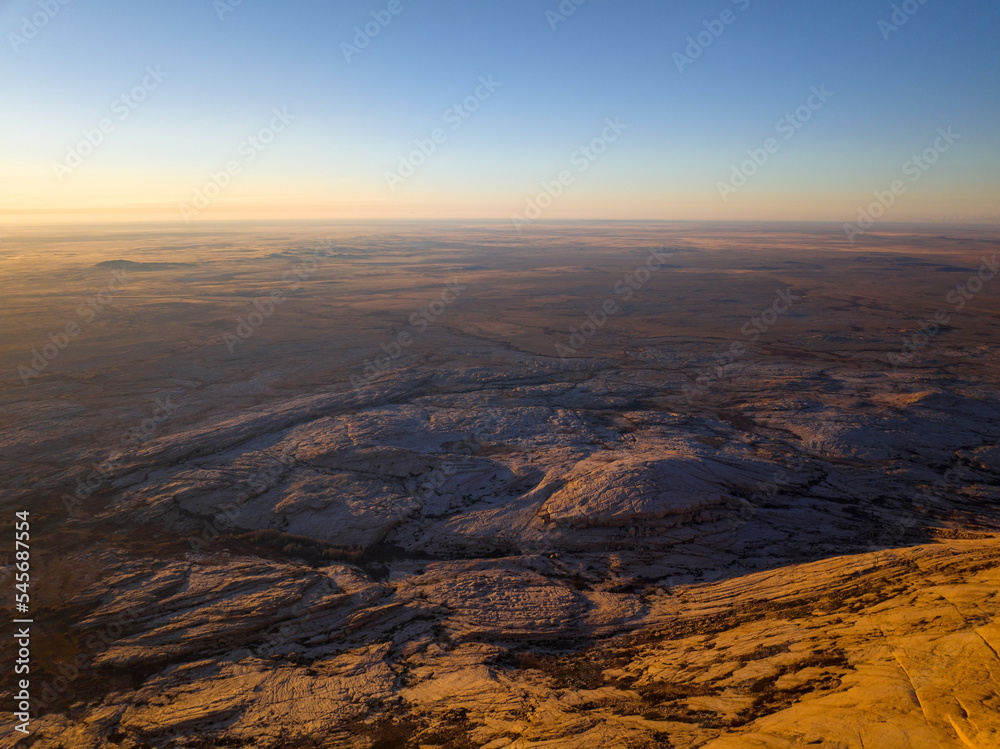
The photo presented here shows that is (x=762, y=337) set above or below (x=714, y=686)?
above

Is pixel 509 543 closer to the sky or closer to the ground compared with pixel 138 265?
closer to the ground

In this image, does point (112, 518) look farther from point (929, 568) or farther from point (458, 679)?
point (929, 568)

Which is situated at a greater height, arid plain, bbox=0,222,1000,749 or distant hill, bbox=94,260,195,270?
distant hill, bbox=94,260,195,270

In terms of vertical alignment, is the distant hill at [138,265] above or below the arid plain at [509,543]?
above

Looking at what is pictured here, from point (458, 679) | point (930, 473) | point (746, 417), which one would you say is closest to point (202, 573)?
point (458, 679)

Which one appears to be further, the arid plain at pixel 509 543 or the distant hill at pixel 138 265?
the distant hill at pixel 138 265

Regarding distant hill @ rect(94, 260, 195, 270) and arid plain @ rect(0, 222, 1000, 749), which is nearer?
arid plain @ rect(0, 222, 1000, 749)

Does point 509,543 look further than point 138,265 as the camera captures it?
No

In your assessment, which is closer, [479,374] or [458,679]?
[458,679]
